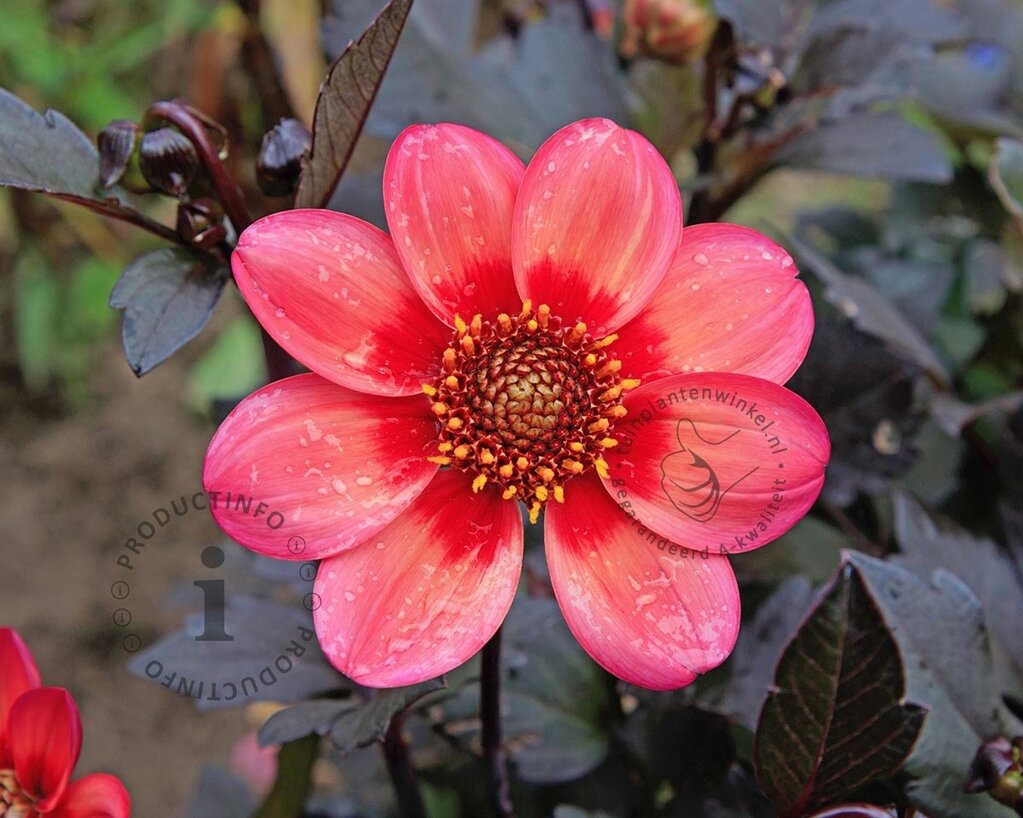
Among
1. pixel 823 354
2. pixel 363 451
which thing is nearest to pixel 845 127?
pixel 823 354

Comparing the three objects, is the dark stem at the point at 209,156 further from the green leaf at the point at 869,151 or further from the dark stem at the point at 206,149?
the green leaf at the point at 869,151

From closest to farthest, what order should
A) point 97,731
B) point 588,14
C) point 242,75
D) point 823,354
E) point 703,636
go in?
point 703,636 < point 823,354 < point 588,14 < point 97,731 < point 242,75

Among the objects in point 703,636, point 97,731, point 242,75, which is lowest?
point 97,731

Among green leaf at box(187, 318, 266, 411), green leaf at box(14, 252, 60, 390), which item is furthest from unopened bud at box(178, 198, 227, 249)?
green leaf at box(14, 252, 60, 390)

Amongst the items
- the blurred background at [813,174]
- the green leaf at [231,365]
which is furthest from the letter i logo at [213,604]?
the green leaf at [231,365]

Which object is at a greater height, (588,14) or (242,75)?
(588,14)

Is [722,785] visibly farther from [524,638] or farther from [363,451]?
[363,451]

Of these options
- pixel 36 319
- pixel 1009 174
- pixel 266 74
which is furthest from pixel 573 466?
pixel 36 319

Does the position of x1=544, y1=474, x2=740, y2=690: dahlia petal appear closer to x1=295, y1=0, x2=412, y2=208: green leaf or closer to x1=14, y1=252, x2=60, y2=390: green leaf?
x1=295, y1=0, x2=412, y2=208: green leaf
